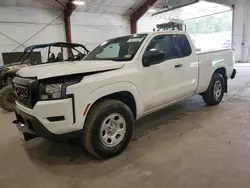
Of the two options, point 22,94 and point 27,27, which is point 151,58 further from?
point 27,27

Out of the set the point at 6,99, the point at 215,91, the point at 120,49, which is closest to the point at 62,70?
the point at 120,49

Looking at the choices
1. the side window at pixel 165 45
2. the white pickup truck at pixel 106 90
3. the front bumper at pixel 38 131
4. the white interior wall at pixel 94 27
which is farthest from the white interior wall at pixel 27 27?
the side window at pixel 165 45

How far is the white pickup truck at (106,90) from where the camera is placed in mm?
2449

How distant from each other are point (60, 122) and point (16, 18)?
10853 millimetres

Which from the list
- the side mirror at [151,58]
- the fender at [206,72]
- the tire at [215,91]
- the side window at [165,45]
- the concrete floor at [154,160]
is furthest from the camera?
the tire at [215,91]

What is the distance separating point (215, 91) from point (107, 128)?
10.2ft

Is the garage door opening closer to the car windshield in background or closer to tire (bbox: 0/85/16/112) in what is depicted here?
tire (bbox: 0/85/16/112)

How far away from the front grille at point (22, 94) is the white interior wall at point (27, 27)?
929 centimetres

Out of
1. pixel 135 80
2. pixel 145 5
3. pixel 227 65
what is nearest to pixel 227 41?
pixel 145 5

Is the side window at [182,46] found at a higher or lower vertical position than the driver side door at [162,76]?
higher

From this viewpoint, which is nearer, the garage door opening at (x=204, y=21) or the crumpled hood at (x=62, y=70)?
the crumpled hood at (x=62, y=70)

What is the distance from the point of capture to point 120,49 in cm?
375

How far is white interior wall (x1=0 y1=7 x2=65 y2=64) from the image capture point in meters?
10.9

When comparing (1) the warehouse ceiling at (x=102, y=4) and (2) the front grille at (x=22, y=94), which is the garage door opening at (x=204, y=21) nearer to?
(1) the warehouse ceiling at (x=102, y=4)
